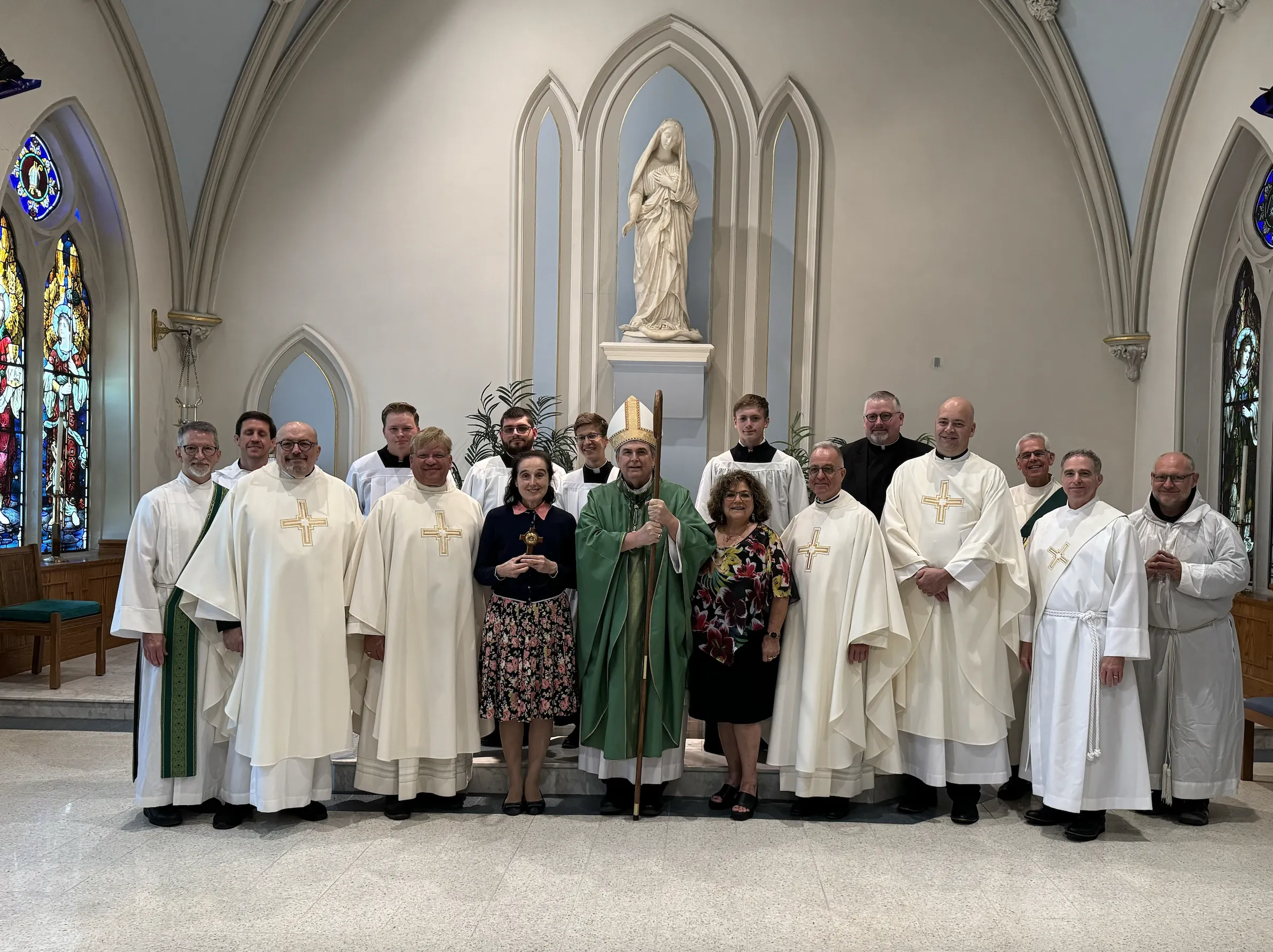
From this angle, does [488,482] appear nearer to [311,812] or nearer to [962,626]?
[311,812]

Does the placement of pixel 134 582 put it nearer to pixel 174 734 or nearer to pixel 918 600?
pixel 174 734

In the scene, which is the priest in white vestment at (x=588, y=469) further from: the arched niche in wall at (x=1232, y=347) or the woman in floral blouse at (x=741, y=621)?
the arched niche in wall at (x=1232, y=347)

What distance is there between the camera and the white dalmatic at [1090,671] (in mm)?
4371

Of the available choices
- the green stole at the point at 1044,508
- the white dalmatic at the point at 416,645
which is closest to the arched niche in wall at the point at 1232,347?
the green stole at the point at 1044,508

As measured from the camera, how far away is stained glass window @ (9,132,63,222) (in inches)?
296

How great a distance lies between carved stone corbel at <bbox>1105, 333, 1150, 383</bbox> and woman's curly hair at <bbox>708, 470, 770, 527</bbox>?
519cm

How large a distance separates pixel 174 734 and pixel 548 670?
1552 millimetres

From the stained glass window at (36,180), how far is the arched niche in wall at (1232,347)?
328 inches

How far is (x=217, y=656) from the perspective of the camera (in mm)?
4461

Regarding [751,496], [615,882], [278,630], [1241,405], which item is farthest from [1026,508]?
[278,630]

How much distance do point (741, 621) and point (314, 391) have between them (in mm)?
5683

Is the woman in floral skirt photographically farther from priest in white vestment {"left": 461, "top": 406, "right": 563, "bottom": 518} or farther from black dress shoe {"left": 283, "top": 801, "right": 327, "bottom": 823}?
black dress shoe {"left": 283, "top": 801, "right": 327, "bottom": 823}

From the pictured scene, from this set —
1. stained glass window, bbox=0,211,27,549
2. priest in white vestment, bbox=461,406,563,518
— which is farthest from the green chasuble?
stained glass window, bbox=0,211,27,549

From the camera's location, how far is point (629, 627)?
14.7ft
